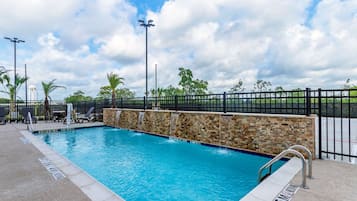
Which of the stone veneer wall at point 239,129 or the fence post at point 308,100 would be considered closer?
the fence post at point 308,100

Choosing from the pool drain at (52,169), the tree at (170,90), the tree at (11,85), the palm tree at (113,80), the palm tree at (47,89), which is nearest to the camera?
the pool drain at (52,169)

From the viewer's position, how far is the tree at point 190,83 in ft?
74.7

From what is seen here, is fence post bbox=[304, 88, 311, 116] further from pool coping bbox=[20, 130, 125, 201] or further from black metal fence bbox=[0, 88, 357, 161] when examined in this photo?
pool coping bbox=[20, 130, 125, 201]

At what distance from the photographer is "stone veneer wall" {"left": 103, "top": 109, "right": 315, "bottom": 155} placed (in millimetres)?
5457

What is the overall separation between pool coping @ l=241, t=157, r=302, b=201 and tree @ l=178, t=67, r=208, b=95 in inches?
746

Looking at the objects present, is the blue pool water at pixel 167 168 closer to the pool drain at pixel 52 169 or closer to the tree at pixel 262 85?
the pool drain at pixel 52 169

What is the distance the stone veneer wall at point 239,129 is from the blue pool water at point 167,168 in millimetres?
411

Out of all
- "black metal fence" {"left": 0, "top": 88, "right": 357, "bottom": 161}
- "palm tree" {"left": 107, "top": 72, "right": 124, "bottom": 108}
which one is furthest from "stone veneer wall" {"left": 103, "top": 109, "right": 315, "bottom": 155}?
"palm tree" {"left": 107, "top": 72, "right": 124, "bottom": 108}

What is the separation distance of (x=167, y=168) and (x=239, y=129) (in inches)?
118

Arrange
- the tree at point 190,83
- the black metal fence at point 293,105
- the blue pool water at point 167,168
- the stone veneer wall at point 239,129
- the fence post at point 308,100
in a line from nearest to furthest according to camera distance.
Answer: the blue pool water at point 167,168
the black metal fence at point 293,105
the fence post at point 308,100
the stone veneer wall at point 239,129
the tree at point 190,83

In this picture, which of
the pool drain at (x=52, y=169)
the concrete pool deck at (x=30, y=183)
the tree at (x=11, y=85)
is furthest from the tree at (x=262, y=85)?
the concrete pool deck at (x=30, y=183)

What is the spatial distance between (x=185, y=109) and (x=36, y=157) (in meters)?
5.94

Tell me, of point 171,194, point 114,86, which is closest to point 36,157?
point 171,194

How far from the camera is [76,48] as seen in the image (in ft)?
48.8
